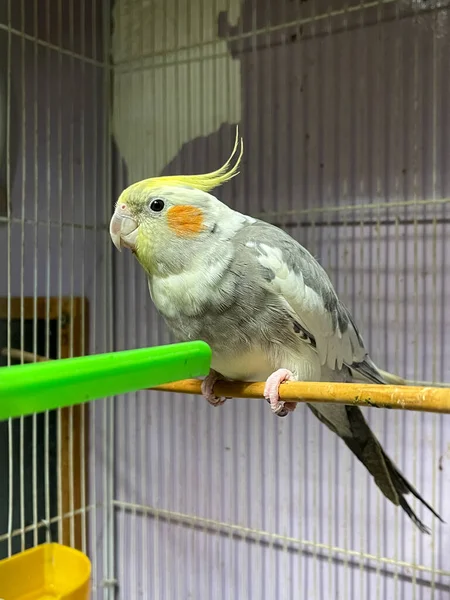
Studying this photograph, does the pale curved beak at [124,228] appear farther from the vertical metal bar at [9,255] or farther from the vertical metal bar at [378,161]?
the vertical metal bar at [378,161]

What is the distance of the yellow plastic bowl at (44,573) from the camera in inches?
42.1

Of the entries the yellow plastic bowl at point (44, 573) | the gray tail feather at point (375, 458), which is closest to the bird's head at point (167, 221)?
the gray tail feather at point (375, 458)

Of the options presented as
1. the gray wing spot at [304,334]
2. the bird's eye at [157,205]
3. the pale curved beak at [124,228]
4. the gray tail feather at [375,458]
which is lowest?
the gray tail feather at [375,458]

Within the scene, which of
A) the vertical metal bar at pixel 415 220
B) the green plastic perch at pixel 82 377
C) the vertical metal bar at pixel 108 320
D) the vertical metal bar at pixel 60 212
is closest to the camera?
the green plastic perch at pixel 82 377

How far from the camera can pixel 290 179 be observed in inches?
49.9

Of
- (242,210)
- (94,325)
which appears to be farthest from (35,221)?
(242,210)

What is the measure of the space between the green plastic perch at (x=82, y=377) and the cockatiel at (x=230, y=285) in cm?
24

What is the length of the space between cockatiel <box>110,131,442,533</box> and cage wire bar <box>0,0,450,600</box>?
0.35 meters

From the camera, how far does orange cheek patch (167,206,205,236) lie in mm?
835

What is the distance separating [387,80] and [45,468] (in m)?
1.16

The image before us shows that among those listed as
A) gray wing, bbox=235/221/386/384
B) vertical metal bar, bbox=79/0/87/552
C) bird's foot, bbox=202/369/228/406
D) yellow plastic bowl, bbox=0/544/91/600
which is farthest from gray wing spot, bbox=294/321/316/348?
vertical metal bar, bbox=79/0/87/552

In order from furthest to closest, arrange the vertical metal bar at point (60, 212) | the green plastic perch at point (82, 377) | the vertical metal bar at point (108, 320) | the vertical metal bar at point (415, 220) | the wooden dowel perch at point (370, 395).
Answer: the vertical metal bar at point (108, 320) < the vertical metal bar at point (60, 212) < the vertical metal bar at point (415, 220) < the wooden dowel perch at point (370, 395) < the green plastic perch at point (82, 377)

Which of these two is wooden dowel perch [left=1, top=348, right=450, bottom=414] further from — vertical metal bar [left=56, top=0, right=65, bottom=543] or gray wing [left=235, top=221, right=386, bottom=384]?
vertical metal bar [left=56, top=0, right=65, bottom=543]

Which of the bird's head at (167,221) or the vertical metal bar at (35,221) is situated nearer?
the bird's head at (167,221)
